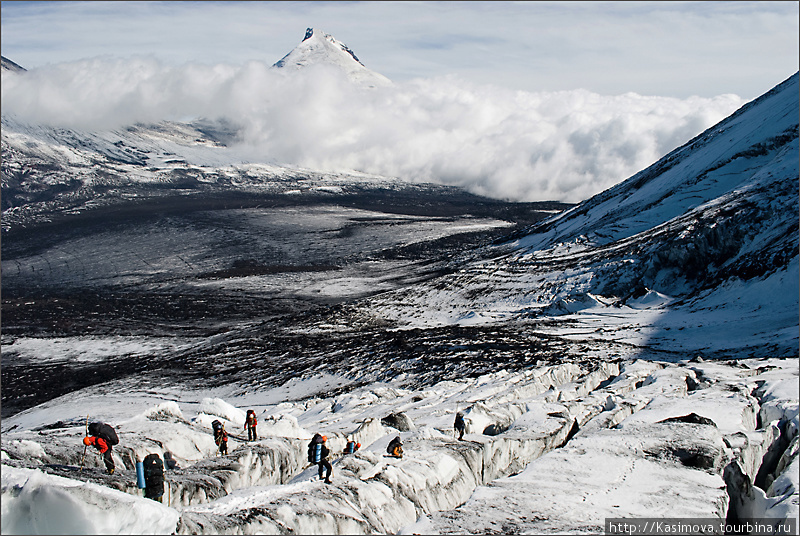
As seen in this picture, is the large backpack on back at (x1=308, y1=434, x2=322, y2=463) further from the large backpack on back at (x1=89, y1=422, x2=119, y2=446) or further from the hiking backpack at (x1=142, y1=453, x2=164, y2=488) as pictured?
the large backpack on back at (x1=89, y1=422, x2=119, y2=446)

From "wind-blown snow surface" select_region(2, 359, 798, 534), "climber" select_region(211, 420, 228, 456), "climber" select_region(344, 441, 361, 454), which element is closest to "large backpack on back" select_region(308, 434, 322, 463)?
"wind-blown snow surface" select_region(2, 359, 798, 534)

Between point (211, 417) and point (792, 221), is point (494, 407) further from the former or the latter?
point (792, 221)

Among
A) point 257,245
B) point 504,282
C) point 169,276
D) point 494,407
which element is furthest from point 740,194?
point 257,245

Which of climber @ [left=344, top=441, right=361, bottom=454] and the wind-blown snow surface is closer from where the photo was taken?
the wind-blown snow surface

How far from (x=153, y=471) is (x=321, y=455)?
11.3 ft

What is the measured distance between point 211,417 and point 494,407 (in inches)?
388

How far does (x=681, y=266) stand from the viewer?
169ft

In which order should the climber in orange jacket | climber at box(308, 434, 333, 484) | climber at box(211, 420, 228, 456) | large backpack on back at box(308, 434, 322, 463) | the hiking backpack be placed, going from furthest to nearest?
1. climber at box(211, 420, 228, 456)
2. large backpack on back at box(308, 434, 322, 463)
3. climber at box(308, 434, 333, 484)
4. the climber in orange jacket
5. the hiking backpack

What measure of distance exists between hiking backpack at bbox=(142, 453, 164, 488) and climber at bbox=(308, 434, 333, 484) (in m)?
3.16

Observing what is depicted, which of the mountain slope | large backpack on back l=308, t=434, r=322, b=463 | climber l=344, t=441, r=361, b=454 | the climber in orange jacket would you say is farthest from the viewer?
the mountain slope

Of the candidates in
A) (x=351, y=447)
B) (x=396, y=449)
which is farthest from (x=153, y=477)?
(x=351, y=447)

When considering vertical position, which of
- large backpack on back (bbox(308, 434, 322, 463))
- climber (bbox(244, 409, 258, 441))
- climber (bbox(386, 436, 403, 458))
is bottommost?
climber (bbox(244, 409, 258, 441))

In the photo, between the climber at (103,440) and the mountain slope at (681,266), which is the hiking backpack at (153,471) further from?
the mountain slope at (681,266)

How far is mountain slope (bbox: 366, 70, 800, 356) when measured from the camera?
40562 mm
